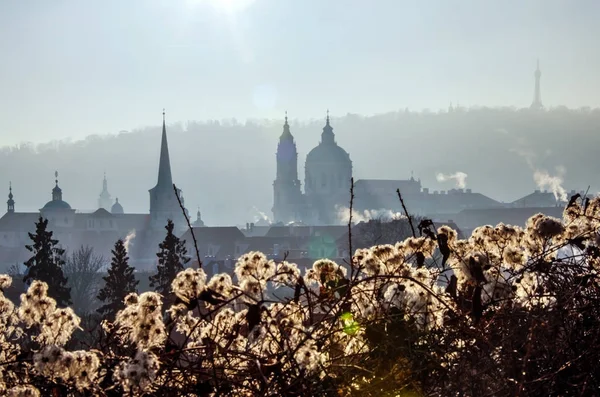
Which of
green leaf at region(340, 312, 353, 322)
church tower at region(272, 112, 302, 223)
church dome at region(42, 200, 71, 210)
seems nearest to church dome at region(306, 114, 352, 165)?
church tower at region(272, 112, 302, 223)

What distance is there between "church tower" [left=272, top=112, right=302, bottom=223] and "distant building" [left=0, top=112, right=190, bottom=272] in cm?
1989

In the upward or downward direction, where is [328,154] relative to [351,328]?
upward

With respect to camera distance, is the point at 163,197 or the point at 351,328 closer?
the point at 351,328

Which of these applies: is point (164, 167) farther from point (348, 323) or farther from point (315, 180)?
point (348, 323)

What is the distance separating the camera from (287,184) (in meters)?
166

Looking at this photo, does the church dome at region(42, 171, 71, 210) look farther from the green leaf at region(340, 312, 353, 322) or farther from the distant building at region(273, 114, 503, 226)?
the green leaf at region(340, 312, 353, 322)

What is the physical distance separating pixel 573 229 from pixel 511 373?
1.33 metres

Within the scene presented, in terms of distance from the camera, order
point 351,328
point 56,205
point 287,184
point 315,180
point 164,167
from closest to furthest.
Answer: point 351,328 < point 164,167 < point 56,205 < point 315,180 < point 287,184

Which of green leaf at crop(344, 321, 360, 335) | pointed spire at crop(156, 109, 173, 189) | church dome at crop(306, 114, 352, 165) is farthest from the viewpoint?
church dome at crop(306, 114, 352, 165)

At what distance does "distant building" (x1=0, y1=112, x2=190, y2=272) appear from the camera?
13738cm

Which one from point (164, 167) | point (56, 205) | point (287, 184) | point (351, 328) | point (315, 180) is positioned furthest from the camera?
point (287, 184)

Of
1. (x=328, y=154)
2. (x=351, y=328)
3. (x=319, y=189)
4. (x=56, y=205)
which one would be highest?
(x=328, y=154)

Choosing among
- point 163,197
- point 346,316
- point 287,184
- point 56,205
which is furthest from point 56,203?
point 346,316

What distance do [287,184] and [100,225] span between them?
32.1 meters
